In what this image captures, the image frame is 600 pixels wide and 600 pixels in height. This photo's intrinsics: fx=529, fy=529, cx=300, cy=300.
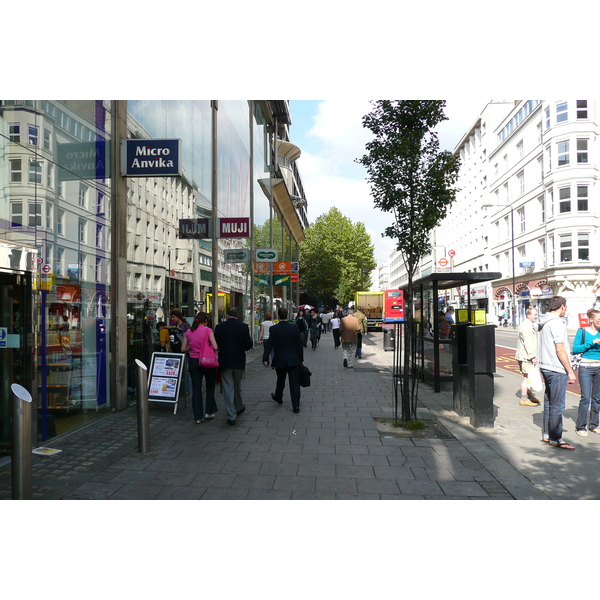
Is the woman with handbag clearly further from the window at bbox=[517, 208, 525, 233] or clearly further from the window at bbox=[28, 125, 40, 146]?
the window at bbox=[517, 208, 525, 233]

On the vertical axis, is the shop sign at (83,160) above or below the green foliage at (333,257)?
below

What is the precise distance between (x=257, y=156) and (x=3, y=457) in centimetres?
2226

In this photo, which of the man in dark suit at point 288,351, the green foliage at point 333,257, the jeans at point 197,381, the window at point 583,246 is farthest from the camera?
the green foliage at point 333,257

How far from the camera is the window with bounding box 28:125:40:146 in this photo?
263 inches

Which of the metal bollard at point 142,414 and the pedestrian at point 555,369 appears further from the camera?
the pedestrian at point 555,369

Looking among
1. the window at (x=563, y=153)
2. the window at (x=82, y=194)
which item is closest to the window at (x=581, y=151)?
the window at (x=563, y=153)

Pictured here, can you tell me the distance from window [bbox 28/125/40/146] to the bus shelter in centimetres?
693

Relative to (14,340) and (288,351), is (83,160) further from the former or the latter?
(288,351)

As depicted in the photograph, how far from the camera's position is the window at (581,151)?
136 feet

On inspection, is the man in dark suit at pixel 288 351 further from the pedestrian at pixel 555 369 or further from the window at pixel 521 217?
the window at pixel 521 217

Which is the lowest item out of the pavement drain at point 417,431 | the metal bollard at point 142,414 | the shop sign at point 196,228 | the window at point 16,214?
the pavement drain at point 417,431

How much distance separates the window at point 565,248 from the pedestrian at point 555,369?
40.8m

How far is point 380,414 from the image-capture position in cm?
890
